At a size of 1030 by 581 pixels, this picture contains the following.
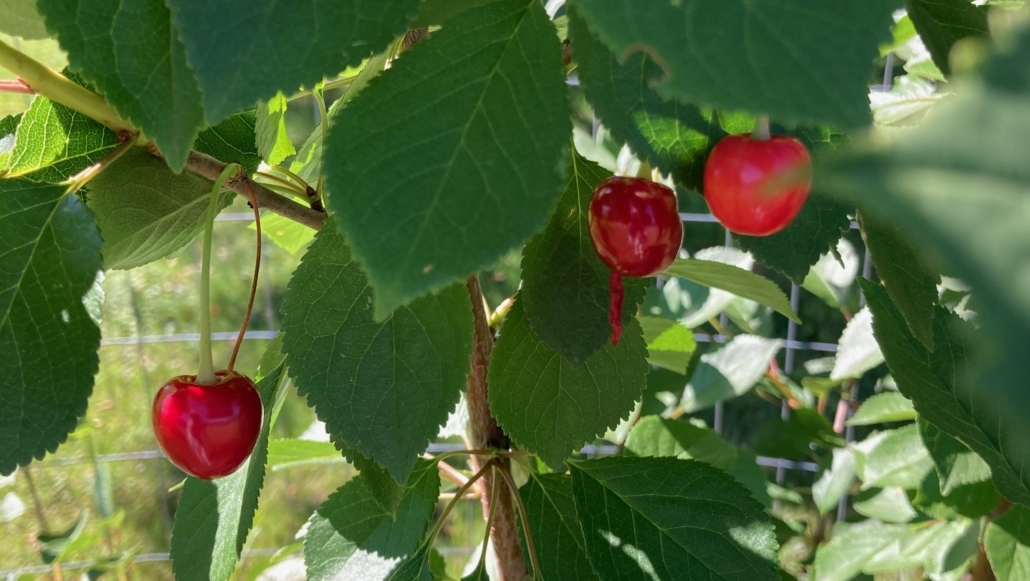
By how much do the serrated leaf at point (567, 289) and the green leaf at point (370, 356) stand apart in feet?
0.13

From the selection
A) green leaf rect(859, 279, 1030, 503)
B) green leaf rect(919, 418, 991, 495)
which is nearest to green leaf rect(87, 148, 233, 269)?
green leaf rect(859, 279, 1030, 503)

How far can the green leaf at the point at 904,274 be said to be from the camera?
1.41ft

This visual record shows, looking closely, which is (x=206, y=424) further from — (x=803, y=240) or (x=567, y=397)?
(x=803, y=240)

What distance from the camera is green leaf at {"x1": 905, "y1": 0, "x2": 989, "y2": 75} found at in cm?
41

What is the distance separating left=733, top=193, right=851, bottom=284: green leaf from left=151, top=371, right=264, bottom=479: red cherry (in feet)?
0.97

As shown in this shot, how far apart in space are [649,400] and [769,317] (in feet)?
0.98

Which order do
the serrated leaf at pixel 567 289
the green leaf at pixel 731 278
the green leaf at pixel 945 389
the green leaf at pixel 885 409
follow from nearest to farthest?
the serrated leaf at pixel 567 289 → the green leaf at pixel 945 389 → the green leaf at pixel 731 278 → the green leaf at pixel 885 409

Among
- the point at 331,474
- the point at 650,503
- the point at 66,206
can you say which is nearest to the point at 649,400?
the point at 650,503

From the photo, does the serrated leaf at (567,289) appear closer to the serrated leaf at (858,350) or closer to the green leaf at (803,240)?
the green leaf at (803,240)

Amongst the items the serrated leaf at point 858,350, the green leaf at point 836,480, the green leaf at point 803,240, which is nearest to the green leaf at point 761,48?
the green leaf at point 803,240

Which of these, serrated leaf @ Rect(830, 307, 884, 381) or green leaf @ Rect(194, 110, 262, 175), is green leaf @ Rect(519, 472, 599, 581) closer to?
green leaf @ Rect(194, 110, 262, 175)

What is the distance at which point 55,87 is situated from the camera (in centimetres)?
45

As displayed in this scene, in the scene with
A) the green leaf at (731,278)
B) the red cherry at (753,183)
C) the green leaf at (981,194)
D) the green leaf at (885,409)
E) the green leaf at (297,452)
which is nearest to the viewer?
the green leaf at (981,194)

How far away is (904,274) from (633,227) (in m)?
0.14
